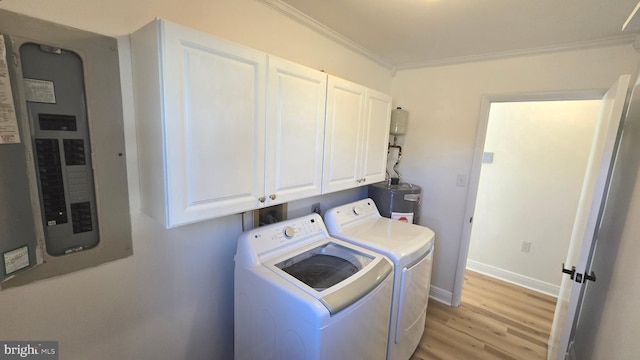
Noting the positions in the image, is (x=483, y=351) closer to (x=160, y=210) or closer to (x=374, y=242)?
(x=374, y=242)

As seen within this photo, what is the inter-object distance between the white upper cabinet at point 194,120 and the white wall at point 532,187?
2948 mm

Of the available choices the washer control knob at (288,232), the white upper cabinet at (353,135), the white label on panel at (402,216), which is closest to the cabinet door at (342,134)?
the white upper cabinet at (353,135)

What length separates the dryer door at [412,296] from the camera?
5.34ft

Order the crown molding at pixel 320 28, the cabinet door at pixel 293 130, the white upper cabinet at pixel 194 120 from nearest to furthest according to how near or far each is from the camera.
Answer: the white upper cabinet at pixel 194 120 < the cabinet door at pixel 293 130 < the crown molding at pixel 320 28

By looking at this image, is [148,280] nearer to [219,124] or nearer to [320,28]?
[219,124]

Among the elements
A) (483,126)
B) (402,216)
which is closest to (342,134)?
(402,216)

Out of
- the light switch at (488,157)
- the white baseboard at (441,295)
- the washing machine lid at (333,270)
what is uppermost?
the light switch at (488,157)

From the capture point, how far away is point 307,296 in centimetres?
111

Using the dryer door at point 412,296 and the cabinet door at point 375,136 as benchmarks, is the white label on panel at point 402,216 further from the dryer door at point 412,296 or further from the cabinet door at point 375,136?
the dryer door at point 412,296

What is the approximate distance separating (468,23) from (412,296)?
6.00 ft

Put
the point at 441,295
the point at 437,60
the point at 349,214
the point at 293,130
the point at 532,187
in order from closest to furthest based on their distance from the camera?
1. the point at 293,130
2. the point at 349,214
3. the point at 437,60
4. the point at 441,295
5. the point at 532,187

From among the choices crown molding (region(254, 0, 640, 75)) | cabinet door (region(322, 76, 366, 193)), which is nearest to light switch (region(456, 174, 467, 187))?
crown molding (region(254, 0, 640, 75))

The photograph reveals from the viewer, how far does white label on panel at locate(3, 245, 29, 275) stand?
87 centimetres

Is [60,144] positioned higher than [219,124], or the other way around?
[219,124]
